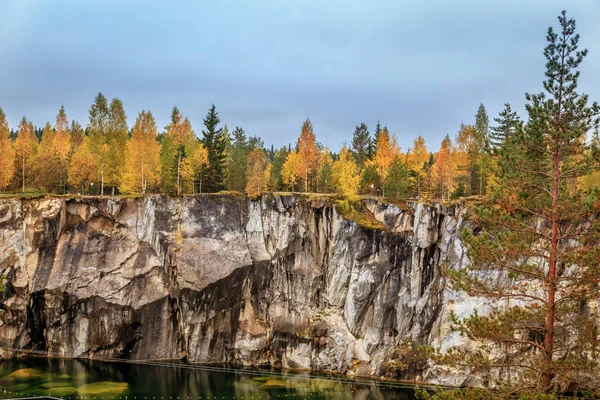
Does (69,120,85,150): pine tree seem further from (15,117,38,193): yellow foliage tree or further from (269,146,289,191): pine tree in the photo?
(269,146,289,191): pine tree

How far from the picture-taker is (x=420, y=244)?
44188 millimetres

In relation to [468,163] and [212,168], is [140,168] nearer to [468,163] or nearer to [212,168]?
[212,168]

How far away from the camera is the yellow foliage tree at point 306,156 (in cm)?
6003

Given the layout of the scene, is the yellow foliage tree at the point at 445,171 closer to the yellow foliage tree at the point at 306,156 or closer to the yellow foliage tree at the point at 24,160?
the yellow foliage tree at the point at 306,156

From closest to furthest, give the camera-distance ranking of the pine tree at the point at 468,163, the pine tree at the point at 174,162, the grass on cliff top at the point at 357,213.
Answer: the grass on cliff top at the point at 357,213 < the pine tree at the point at 174,162 < the pine tree at the point at 468,163

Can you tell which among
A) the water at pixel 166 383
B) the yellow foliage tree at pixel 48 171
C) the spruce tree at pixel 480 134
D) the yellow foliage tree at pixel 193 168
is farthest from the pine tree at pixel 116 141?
the spruce tree at pixel 480 134

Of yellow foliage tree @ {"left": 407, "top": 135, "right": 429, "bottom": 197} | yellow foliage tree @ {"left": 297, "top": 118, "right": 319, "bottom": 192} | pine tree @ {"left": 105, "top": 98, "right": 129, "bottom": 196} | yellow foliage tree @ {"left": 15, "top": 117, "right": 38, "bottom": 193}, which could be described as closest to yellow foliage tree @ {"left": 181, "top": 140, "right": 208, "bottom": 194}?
pine tree @ {"left": 105, "top": 98, "right": 129, "bottom": 196}

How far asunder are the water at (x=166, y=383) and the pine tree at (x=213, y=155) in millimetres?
21569

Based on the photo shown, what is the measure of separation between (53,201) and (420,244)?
36155mm

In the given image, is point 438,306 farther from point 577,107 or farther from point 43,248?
point 43,248

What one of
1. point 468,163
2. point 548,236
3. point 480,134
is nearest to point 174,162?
point 468,163

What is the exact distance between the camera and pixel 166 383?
40.1m

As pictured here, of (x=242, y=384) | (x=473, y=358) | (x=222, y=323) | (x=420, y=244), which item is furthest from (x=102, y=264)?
(x=473, y=358)

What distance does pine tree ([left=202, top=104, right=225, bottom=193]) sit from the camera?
57.3 meters
